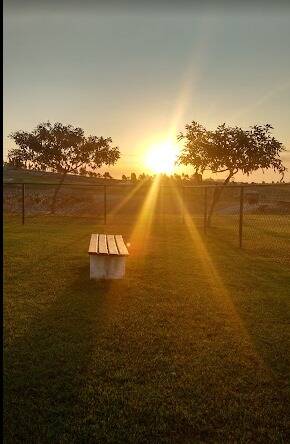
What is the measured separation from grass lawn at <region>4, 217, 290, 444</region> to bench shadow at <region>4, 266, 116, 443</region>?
0.03ft

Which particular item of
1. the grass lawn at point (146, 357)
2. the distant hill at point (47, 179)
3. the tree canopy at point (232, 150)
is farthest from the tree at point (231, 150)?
the distant hill at point (47, 179)

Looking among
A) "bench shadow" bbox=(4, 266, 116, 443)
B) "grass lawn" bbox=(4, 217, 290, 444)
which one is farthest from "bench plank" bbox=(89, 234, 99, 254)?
"bench shadow" bbox=(4, 266, 116, 443)

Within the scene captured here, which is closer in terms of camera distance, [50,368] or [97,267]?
[50,368]

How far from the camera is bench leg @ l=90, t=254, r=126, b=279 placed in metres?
7.54

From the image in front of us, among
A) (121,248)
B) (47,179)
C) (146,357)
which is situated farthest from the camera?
(47,179)

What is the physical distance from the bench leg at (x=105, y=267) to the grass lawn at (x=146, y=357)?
0.20m

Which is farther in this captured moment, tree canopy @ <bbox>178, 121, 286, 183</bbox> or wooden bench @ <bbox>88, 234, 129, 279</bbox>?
tree canopy @ <bbox>178, 121, 286, 183</bbox>

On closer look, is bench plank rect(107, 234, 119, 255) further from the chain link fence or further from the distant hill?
the distant hill

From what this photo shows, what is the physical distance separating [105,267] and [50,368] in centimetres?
357

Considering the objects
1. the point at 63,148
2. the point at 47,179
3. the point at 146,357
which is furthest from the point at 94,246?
the point at 47,179

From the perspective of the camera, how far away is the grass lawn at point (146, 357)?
3195 millimetres

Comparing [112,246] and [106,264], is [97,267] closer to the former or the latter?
[106,264]

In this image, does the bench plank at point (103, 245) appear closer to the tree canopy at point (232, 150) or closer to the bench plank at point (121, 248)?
the bench plank at point (121, 248)

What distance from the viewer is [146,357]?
4.41 meters
